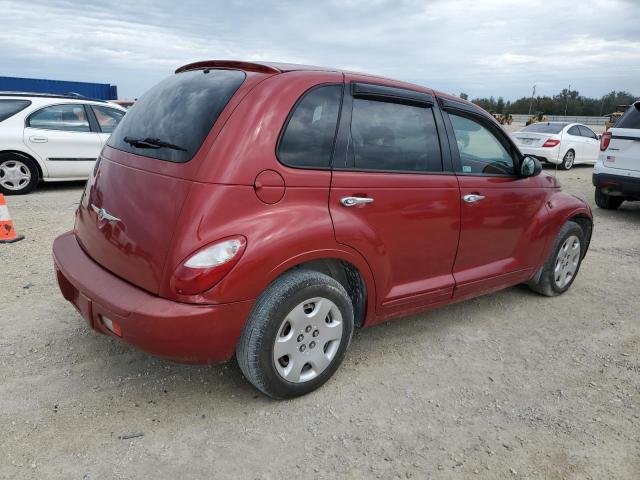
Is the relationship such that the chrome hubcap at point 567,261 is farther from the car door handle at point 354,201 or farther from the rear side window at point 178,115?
the rear side window at point 178,115

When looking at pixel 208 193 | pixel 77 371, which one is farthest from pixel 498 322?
pixel 77 371

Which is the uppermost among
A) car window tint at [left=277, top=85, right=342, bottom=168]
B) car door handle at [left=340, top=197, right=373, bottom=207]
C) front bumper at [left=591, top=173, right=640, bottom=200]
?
car window tint at [left=277, top=85, right=342, bottom=168]

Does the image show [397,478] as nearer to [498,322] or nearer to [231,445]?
[231,445]

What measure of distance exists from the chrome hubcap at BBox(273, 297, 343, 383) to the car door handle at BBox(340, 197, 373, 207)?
1.75 ft

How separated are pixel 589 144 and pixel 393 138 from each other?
13.8 meters

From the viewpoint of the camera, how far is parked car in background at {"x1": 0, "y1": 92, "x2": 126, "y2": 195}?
7812 mm

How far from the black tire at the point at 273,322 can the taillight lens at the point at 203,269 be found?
11.4 inches

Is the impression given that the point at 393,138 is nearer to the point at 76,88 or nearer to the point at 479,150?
the point at 479,150

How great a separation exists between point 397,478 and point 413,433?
35 cm

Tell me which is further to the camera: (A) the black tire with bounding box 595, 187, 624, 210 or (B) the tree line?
(B) the tree line

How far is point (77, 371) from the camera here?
3025mm

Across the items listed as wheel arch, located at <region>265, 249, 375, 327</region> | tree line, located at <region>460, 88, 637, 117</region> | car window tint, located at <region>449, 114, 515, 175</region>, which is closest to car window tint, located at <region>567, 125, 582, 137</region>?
car window tint, located at <region>449, 114, 515, 175</region>

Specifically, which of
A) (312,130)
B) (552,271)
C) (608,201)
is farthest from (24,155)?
(608,201)

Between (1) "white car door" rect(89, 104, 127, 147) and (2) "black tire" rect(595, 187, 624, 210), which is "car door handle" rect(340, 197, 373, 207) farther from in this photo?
(2) "black tire" rect(595, 187, 624, 210)
